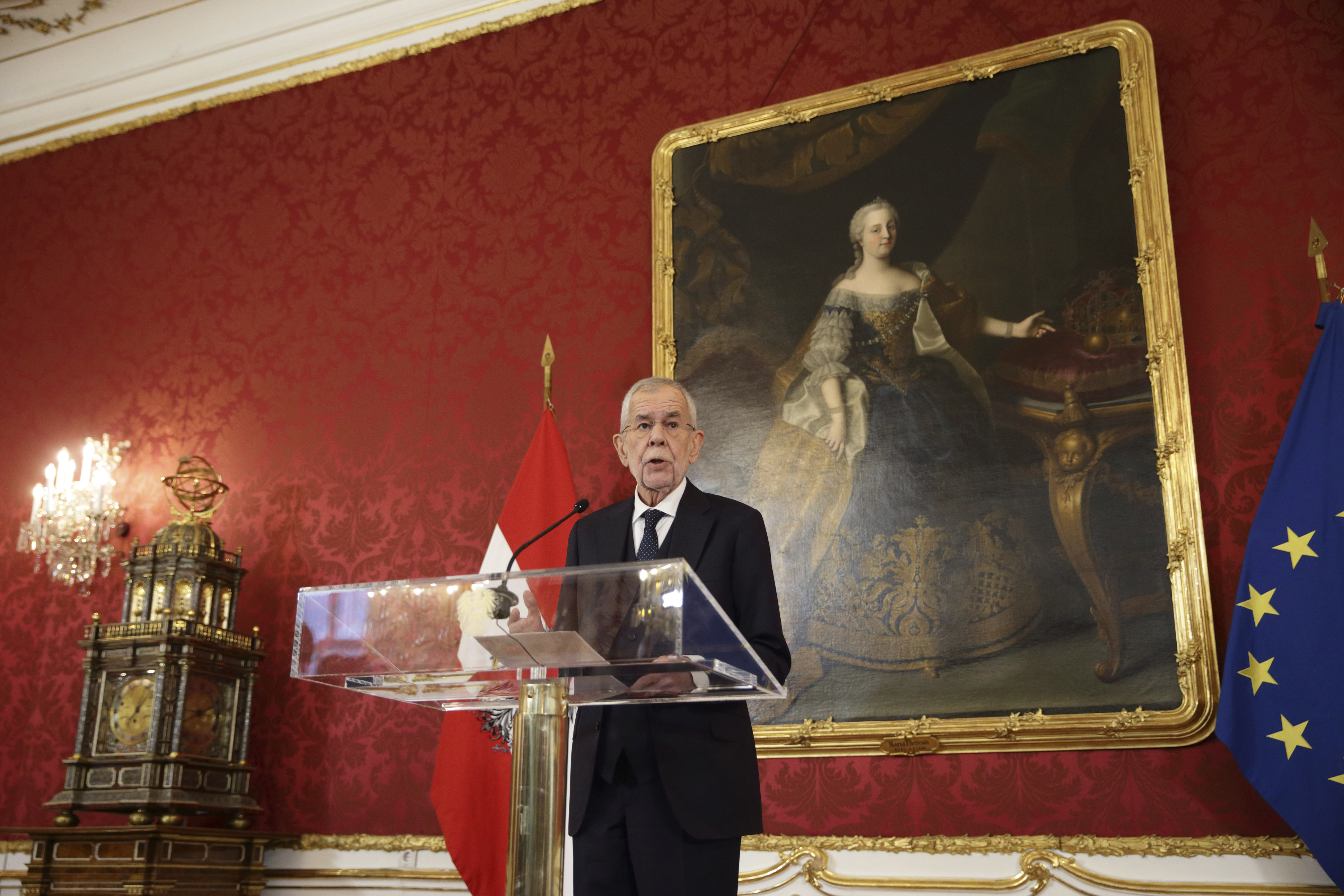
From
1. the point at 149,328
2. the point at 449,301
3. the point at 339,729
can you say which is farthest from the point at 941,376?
the point at 149,328

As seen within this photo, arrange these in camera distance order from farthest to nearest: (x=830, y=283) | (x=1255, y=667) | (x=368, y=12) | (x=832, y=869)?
(x=368, y=12), (x=830, y=283), (x=832, y=869), (x=1255, y=667)

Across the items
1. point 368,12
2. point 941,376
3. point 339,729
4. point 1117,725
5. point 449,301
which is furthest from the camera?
point 368,12

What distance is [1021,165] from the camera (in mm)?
3941

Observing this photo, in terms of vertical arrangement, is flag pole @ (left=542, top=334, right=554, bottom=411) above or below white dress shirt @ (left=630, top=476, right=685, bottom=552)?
above

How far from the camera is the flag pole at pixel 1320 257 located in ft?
11.1

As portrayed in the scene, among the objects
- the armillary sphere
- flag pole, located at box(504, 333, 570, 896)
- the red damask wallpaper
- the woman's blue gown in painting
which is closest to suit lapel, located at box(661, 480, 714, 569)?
flag pole, located at box(504, 333, 570, 896)

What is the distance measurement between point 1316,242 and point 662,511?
236 cm

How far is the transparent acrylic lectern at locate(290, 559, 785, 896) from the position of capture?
145cm

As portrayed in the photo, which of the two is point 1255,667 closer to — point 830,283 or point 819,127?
point 830,283

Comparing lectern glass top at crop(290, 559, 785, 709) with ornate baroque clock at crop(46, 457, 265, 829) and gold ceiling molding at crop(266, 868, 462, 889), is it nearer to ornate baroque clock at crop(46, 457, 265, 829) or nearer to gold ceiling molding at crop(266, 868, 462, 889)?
gold ceiling molding at crop(266, 868, 462, 889)

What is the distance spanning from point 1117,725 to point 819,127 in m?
2.32

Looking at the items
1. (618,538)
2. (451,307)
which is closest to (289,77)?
(451,307)

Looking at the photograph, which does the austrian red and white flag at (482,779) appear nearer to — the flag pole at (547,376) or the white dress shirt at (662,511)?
the flag pole at (547,376)

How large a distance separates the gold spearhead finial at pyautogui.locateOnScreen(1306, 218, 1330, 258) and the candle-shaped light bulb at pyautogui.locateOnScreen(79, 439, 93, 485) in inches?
→ 179
